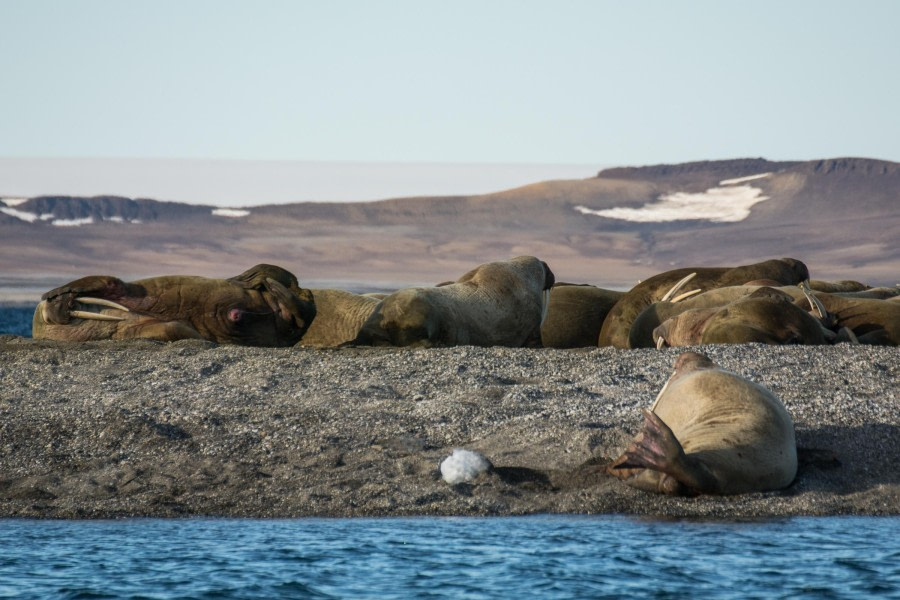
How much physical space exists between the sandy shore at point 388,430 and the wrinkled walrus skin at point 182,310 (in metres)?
2.37

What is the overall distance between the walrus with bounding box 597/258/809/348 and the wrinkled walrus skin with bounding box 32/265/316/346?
4.03 m

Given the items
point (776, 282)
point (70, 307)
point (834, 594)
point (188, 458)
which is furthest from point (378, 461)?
point (776, 282)

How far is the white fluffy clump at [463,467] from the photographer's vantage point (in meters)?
9.62

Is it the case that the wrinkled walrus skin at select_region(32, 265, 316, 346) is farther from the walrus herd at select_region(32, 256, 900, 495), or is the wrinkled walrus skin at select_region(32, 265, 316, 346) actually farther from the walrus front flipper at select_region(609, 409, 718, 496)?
the walrus front flipper at select_region(609, 409, 718, 496)

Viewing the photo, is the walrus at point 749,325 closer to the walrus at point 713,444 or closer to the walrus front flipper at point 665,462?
the walrus at point 713,444

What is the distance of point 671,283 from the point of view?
1919 cm

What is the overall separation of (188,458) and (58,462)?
39.3 inches

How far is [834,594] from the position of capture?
7074 millimetres

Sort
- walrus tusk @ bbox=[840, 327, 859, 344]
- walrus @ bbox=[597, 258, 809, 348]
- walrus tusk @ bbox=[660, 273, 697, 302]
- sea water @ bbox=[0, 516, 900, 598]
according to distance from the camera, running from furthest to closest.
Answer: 1. walrus tusk @ bbox=[660, 273, 697, 302]
2. walrus @ bbox=[597, 258, 809, 348]
3. walrus tusk @ bbox=[840, 327, 859, 344]
4. sea water @ bbox=[0, 516, 900, 598]

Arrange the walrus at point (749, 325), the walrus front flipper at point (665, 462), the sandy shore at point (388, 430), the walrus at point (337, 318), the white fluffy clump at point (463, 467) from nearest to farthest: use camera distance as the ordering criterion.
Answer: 1. the walrus front flipper at point (665, 462)
2. the sandy shore at point (388, 430)
3. the white fluffy clump at point (463, 467)
4. the walrus at point (749, 325)
5. the walrus at point (337, 318)

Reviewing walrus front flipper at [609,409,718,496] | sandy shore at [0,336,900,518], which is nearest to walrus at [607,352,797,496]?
walrus front flipper at [609,409,718,496]

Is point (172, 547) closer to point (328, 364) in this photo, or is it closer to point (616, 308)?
point (328, 364)

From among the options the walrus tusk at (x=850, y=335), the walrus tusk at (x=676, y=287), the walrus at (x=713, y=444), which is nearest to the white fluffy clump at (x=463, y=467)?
the walrus at (x=713, y=444)

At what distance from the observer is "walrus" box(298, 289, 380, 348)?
693 inches
